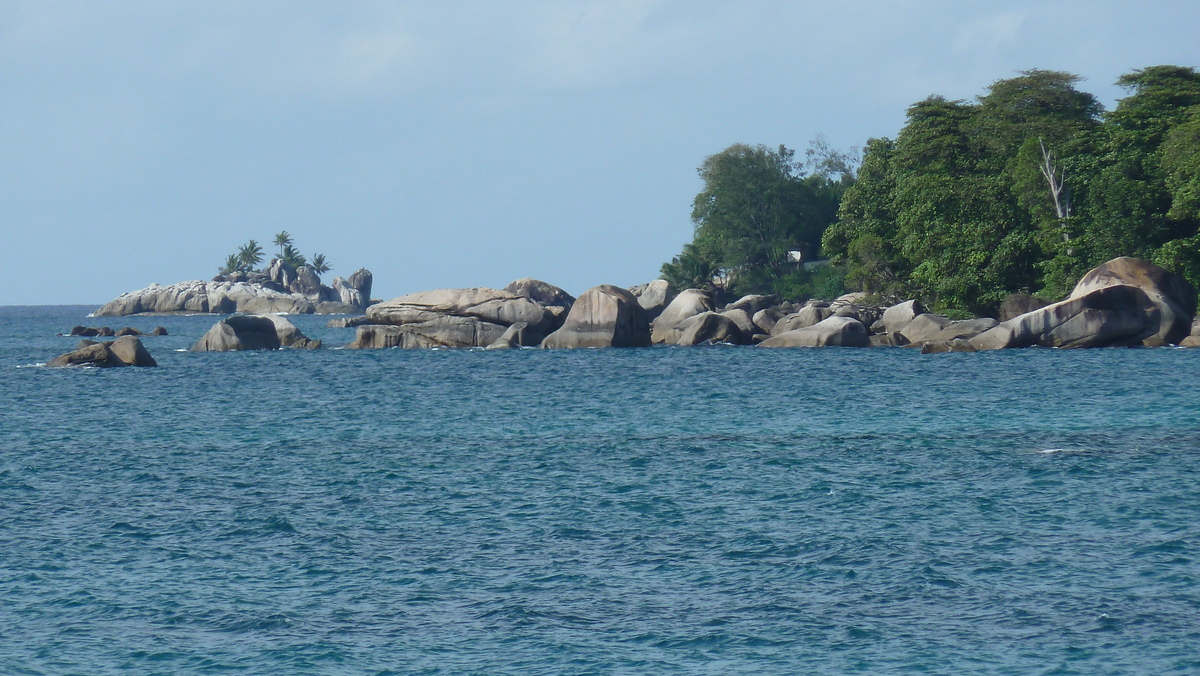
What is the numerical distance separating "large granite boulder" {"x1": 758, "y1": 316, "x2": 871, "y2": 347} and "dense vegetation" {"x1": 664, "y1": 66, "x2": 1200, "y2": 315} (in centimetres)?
449

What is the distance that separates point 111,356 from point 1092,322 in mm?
43156

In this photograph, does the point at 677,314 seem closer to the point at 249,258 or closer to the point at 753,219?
the point at 753,219

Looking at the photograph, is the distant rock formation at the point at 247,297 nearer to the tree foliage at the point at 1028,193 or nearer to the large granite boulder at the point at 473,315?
the large granite boulder at the point at 473,315

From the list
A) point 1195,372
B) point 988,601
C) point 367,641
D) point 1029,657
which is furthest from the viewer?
point 1195,372

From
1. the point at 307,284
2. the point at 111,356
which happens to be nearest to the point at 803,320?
the point at 111,356

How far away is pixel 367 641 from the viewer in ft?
39.4

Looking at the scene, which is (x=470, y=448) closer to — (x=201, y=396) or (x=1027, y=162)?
(x=201, y=396)

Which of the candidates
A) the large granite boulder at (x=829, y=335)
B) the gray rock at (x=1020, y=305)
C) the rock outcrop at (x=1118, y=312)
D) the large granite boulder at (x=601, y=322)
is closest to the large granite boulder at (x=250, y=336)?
the large granite boulder at (x=601, y=322)

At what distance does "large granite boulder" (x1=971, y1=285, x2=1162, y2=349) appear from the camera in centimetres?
4841

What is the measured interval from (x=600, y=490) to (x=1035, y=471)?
785 cm

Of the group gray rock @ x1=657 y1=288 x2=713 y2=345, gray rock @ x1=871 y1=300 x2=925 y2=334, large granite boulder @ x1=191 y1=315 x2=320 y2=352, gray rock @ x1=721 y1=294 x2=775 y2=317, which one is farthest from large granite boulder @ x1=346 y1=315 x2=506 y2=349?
gray rock @ x1=871 y1=300 x2=925 y2=334

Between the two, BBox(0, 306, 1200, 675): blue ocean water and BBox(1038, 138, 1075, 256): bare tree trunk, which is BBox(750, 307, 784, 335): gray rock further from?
BBox(0, 306, 1200, 675): blue ocean water

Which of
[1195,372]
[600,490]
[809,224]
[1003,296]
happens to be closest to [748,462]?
[600,490]

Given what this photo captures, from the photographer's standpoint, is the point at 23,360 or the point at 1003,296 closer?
the point at 1003,296
